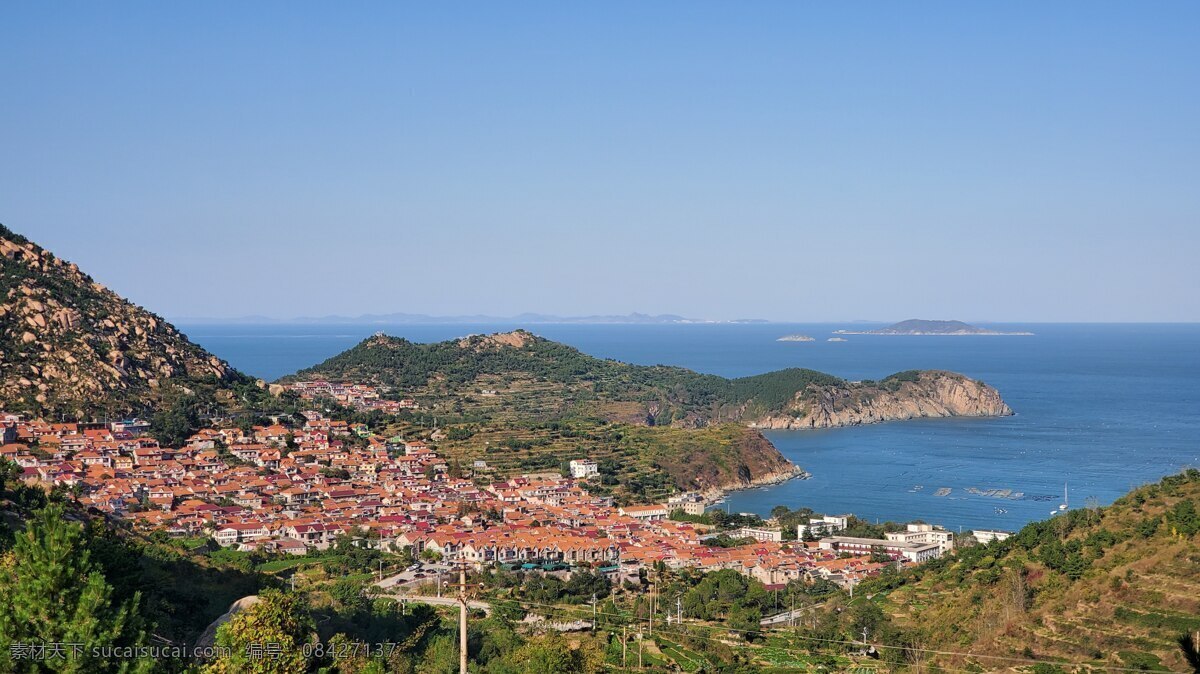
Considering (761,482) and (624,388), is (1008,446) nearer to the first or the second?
(761,482)

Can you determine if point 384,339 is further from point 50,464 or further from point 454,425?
point 50,464

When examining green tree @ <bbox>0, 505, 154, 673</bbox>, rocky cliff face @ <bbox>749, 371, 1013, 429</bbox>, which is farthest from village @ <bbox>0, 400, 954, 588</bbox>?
rocky cliff face @ <bbox>749, 371, 1013, 429</bbox>

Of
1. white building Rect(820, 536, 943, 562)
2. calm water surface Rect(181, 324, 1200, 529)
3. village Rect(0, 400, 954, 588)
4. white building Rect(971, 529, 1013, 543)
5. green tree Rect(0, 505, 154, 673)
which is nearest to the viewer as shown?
green tree Rect(0, 505, 154, 673)

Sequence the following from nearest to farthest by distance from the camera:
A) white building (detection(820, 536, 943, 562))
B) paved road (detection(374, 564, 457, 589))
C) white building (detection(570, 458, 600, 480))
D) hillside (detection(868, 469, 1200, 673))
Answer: hillside (detection(868, 469, 1200, 673)) → paved road (detection(374, 564, 457, 589)) → white building (detection(820, 536, 943, 562)) → white building (detection(570, 458, 600, 480))

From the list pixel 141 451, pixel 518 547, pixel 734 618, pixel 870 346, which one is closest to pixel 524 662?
pixel 734 618

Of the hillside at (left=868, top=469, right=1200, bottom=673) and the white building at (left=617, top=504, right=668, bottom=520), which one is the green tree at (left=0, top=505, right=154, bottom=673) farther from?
the white building at (left=617, top=504, right=668, bottom=520)

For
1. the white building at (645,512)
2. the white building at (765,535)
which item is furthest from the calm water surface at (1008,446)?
the white building at (765,535)

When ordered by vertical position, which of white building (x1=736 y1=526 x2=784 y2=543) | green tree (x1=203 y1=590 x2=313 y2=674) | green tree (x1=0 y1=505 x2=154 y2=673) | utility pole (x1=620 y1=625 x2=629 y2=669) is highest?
green tree (x1=0 y1=505 x2=154 y2=673)

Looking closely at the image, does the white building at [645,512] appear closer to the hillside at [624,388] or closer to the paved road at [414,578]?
the paved road at [414,578]
